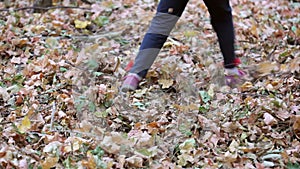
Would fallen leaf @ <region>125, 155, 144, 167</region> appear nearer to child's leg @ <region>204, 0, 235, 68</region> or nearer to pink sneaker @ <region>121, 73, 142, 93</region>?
pink sneaker @ <region>121, 73, 142, 93</region>

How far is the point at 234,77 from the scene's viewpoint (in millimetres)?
3283

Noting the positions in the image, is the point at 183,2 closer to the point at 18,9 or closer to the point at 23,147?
the point at 23,147

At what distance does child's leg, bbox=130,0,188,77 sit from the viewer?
3.03 metres

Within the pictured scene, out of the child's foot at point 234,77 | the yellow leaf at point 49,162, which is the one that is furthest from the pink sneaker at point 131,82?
the yellow leaf at point 49,162

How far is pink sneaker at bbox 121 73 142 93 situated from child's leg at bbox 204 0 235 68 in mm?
638

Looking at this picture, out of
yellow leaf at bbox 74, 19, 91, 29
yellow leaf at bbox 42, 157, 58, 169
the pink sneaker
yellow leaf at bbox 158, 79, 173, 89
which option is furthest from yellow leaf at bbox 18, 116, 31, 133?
yellow leaf at bbox 74, 19, 91, 29

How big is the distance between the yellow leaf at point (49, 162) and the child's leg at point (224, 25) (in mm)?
1478

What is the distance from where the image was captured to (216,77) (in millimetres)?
3379

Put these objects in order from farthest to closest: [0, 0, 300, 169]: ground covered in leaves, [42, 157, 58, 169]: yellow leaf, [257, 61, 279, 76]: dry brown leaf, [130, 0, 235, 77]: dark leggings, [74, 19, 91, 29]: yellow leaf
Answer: [74, 19, 91, 29]: yellow leaf
[257, 61, 279, 76]: dry brown leaf
[130, 0, 235, 77]: dark leggings
[0, 0, 300, 169]: ground covered in leaves
[42, 157, 58, 169]: yellow leaf

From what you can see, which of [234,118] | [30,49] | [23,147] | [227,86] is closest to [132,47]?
[30,49]

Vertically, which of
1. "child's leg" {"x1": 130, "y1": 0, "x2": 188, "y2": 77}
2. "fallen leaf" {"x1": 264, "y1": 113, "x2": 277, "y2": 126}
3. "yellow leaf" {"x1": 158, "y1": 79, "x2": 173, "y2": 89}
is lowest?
"fallen leaf" {"x1": 264, "y1": 113, "x2": 277, "y2": 126}

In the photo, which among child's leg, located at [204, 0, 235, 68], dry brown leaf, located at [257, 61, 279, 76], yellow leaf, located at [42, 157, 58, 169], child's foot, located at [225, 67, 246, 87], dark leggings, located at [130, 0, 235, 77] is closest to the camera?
yellow leaf, located at [42, 157, 58, 169]

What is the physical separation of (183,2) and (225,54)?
0.53 meters

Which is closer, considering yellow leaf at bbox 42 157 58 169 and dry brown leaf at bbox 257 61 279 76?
yellow leaf at bbox 42 157 58 169
